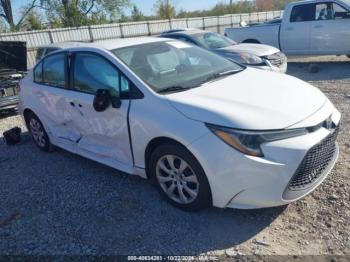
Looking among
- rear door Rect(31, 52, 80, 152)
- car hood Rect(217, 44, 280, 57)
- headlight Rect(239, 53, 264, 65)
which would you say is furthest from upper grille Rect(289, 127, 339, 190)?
car hood Rect(217, 44, 280, 57)

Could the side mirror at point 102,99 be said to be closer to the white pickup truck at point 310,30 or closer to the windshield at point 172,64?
the windshield at point 172,64

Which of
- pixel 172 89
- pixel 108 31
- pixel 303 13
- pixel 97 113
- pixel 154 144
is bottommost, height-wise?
pixel 154 144

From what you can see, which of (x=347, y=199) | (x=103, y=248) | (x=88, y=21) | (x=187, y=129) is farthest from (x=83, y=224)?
(x=88, y=21)

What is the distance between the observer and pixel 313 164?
2.88 metres

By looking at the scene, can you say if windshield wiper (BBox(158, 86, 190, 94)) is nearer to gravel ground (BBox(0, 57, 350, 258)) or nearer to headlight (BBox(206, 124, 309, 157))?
headlight (BBox(206, 124, 309, 157))

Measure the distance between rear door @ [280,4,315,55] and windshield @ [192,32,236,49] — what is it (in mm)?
2451

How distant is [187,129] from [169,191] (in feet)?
2.60

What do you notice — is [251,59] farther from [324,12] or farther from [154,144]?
[154,144]

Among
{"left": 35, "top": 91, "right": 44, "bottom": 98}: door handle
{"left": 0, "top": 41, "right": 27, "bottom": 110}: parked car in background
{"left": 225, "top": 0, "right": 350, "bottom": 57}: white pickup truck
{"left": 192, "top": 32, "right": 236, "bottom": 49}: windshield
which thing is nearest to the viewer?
{"left": 35, "top": 91, "right": 44, "bottom": 98}: door handle

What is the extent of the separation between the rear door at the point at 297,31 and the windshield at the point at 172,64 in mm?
7010

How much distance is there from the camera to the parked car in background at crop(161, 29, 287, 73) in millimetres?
7797

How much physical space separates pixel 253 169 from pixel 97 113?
1893mm

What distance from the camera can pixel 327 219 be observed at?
3.03 m

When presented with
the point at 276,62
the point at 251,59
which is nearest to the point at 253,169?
the point at 251,59
